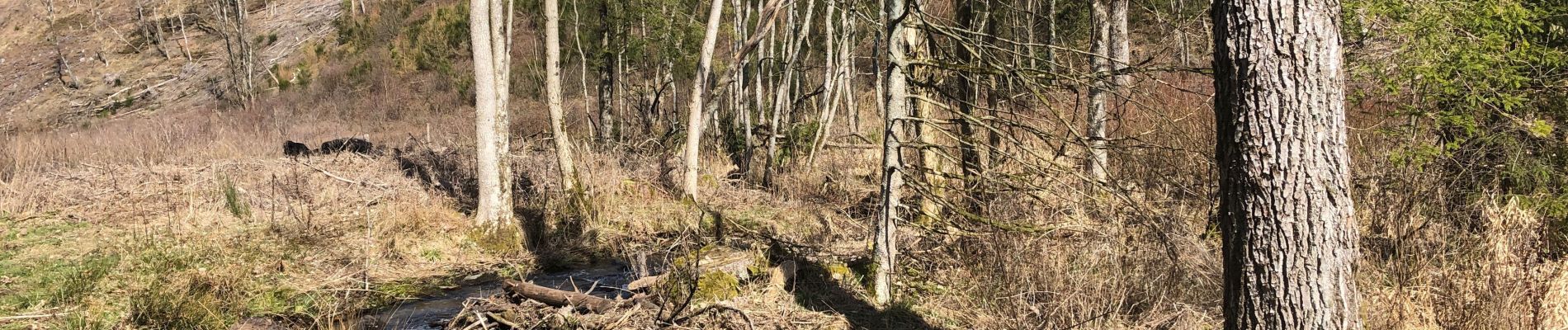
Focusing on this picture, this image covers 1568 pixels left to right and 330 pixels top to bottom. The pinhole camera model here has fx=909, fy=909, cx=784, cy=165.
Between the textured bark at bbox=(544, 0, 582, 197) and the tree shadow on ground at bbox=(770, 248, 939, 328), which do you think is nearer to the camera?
the tree shadow on ground at bbox=(770, 248, 939, 328)

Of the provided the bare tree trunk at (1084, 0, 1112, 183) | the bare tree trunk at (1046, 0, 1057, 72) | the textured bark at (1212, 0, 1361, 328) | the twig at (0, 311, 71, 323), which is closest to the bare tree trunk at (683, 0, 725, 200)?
the bare tree trunk at (1046, 0, 1057, 72)

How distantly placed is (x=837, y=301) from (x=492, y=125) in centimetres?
419

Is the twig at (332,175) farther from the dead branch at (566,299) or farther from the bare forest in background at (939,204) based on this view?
the dead branch at (566,299)

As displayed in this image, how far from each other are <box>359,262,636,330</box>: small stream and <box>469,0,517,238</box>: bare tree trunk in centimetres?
113

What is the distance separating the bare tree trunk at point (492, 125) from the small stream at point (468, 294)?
113cm

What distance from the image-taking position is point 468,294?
7297 millimetres

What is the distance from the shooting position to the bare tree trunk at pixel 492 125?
849cm

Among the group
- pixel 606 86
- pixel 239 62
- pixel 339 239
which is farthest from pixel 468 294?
pixel 239 62

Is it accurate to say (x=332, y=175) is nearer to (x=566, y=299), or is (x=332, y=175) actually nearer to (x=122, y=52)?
(x=566, y=299)

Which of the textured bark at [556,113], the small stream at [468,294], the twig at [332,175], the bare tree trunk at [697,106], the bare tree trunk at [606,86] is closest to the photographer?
the small stream at [468,294]

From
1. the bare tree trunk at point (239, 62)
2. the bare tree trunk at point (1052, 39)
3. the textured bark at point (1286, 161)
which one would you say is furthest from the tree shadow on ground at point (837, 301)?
the bare tree trunk at point (239, 62)

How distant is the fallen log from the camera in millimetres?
5887

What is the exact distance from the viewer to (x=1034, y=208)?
6.92 metres

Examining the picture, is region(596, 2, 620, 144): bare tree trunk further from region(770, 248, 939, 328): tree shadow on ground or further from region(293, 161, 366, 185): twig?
region(770, 248, 939, 328): tree shadow on ground
